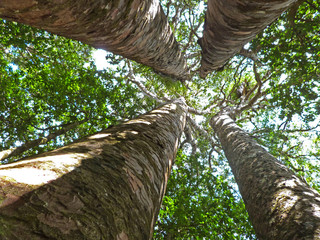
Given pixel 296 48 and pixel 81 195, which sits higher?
pixel 296 48

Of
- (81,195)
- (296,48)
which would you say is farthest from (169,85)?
(81,195)

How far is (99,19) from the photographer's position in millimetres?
1657

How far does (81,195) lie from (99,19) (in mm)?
1555

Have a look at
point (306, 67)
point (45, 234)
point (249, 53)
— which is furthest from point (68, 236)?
point (249, 53)

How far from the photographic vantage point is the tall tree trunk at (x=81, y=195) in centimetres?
57

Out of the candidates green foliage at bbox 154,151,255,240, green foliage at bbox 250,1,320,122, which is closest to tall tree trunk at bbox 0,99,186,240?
green foliage at bbox 154,151,255,240

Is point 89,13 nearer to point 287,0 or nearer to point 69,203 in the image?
point 69,203

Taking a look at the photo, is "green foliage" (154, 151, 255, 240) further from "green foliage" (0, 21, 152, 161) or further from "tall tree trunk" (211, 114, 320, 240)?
"green foliage" (0, 21, 152, 161)

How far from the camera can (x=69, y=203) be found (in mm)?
705

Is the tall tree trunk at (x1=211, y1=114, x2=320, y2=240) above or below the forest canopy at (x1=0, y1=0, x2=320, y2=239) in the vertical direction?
below

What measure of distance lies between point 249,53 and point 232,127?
118 inches

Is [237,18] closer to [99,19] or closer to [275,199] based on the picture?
[99,19]

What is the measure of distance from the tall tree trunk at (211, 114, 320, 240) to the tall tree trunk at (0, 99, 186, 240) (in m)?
1.48

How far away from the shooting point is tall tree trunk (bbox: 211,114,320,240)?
5.77 ft
